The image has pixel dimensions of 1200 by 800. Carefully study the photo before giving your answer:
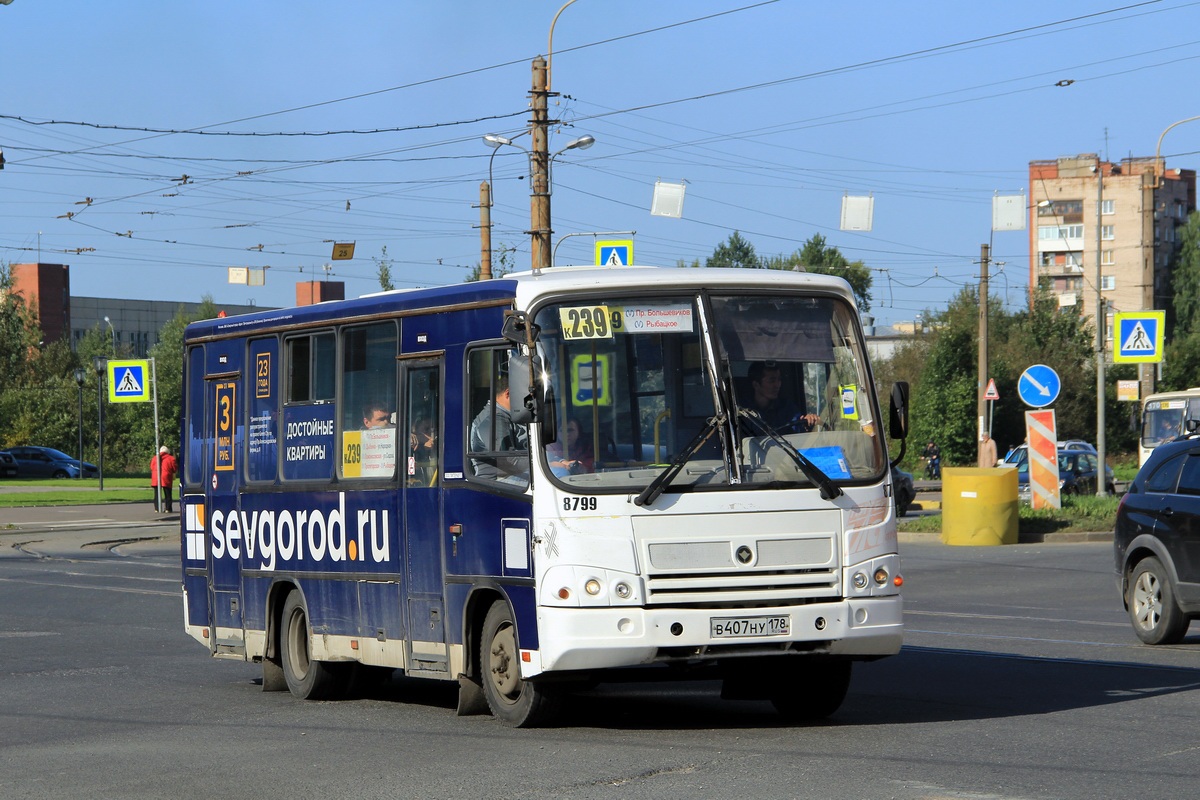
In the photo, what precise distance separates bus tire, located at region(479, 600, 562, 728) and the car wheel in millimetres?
6354

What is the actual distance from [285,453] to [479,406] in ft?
8.81

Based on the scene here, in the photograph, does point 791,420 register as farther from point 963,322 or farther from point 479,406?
point 963,322

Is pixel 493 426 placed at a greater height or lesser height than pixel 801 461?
greater

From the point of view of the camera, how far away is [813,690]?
400 inches

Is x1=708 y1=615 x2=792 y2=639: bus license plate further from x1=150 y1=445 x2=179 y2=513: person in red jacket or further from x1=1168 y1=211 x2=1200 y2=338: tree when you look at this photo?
x1=1168 y1=211 x2=1200 y2=338: tree

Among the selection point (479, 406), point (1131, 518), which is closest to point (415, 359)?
point (479, 406)

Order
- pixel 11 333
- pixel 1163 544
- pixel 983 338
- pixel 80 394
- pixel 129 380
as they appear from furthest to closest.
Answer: pixel 80 394 < pixel 11 333 < pixel 983 338 < pixel 129 380 < pixel 1163 544

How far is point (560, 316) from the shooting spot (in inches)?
381

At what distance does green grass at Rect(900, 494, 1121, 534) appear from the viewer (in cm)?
2838

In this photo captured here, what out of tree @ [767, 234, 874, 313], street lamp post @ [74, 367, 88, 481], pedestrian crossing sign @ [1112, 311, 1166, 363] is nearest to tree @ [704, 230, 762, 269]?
tree @ [767, 234, 874, 313]

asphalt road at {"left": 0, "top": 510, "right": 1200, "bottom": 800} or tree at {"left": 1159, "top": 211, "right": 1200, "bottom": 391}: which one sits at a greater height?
tree at {"left": 1159, "top": 211, "right": 1200, "bottom": 391}

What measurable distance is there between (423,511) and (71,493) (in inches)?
1855

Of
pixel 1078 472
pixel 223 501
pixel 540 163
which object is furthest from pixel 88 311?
pixel 223 501

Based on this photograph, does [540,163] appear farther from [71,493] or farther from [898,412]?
[71,493]
